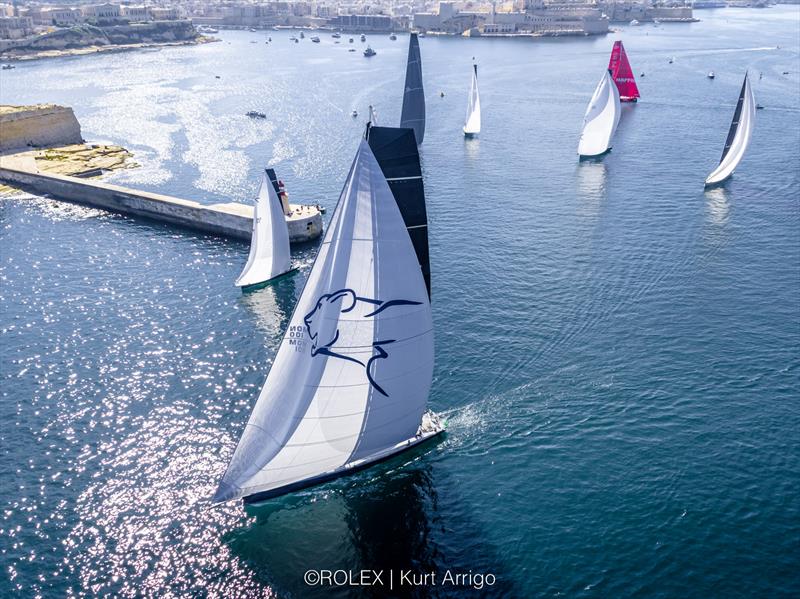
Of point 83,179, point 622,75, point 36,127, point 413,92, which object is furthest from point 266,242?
point 622,75

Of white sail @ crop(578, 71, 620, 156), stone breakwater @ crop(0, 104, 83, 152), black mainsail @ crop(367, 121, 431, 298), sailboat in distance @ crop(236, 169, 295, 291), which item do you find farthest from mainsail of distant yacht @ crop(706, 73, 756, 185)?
stone breakwater @ crop(0, 104, 83, 152)

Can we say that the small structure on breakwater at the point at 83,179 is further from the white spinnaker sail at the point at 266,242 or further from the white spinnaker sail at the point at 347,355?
the white spinnaker sail at the point at 347,355

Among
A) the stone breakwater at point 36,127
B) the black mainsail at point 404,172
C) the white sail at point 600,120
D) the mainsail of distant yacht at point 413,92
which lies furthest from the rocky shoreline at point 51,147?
the black mainsail at point 404,172

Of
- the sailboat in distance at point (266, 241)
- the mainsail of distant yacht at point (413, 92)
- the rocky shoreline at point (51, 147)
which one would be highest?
Result: the mainsail of distant yacht at point (413, 92)

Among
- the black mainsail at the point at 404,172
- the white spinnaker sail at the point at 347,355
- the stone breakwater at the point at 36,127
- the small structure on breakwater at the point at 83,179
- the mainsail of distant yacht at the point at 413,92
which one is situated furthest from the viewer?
the stone breakwater at the point at 36,127

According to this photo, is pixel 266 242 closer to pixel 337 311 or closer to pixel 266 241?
pixel 266 241

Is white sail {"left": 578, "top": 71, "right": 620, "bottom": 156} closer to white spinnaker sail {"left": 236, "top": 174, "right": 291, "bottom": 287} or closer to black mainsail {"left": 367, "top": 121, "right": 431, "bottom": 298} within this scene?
white spinnaker sail {"left": 236, "top": 174, "right": 291, "bottom": 287}
